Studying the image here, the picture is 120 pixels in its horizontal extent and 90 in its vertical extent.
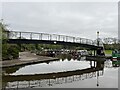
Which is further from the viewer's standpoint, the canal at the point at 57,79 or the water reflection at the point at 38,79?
the water reflection at the point at 38,79

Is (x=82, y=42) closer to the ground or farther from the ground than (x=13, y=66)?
farther from the ground

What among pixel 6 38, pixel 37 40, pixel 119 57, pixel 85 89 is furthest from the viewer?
pixel 119 57

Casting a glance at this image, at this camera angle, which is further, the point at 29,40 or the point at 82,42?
the point at 82,42

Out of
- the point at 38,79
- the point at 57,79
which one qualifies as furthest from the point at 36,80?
the point at 57,79

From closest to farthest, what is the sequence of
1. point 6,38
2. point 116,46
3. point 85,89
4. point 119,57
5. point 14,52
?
point 85,89
point 6,38
point 14,52
point 119,57
point 116,46

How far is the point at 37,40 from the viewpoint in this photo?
4278 cm

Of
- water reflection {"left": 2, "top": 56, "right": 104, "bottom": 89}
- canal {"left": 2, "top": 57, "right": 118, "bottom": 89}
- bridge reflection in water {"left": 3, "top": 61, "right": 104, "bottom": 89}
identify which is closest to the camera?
canal {"left": 2, "top": 57, "right": 118, "bottom": 89}

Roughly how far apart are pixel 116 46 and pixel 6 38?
65.4 metres

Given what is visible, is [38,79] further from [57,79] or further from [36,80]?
[57,79]

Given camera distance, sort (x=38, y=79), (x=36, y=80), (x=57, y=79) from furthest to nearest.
Result: (x=57, y=79)
(x=38, y=79)
(x=36, y=80)

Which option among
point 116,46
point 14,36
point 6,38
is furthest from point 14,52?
point 116,46

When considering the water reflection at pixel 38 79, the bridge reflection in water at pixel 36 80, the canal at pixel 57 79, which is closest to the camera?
the canal at pixel 57 79

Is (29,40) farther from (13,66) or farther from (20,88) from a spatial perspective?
(20,88)

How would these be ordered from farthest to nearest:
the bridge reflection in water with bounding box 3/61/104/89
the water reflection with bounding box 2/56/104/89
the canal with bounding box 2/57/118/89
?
the water reflection with bounding box 2/56/104/89 → the bridge reflection in water with bounding box 3/61/104/89 → the canal with bounding box 2/57/118/89
